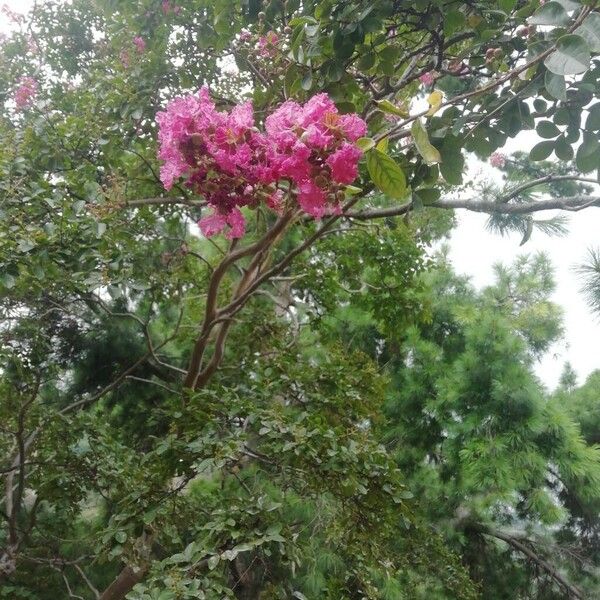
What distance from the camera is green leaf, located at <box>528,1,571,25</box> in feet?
2.21

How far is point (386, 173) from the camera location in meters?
0.73

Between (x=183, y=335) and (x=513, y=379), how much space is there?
143cm

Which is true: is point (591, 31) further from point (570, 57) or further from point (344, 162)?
point (344, 162)

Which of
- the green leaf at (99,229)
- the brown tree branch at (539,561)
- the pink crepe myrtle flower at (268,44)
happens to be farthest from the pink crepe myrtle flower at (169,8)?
the brown tree branch at (539,561)

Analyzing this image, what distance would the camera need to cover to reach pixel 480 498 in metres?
2.74

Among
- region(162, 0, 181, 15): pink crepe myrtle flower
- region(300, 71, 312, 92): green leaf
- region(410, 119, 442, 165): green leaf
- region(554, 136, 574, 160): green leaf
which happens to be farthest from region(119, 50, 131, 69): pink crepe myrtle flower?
region(410, 119, 442, 165): green leaf

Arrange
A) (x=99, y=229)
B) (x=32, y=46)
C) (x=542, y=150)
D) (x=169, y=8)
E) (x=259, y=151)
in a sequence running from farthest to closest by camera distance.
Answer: (x=32, y=46)
(x=169, y=8)
(x=99, y=229)
(x=542, y=150)
(x=259, y=151)

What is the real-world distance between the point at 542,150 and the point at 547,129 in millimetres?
34

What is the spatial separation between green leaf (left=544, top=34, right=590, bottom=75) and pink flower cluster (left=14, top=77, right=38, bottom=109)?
2308 millimetres

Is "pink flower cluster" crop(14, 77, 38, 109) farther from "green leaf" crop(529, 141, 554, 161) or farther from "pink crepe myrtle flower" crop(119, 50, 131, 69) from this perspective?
"green leaf" crop(529, 141, 554, 161)

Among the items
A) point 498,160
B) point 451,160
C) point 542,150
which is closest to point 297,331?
point 498,160

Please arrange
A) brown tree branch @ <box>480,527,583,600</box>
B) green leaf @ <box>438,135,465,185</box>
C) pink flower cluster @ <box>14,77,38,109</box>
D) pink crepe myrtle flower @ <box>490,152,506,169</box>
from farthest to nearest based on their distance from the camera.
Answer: brown tree branch @ <box>480,527,583,600</box> < pink crepe myrtle flower @ <box>490,152,506,169</box> < pink flower cluster @ <box>14,77,38,109</box> < green leaf @ <box>438,135,465,185</box>

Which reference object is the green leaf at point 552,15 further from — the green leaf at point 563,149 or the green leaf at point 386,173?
the green leaf at point 563,149

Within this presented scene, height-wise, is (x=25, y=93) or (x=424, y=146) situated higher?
(x=25, y=93)
